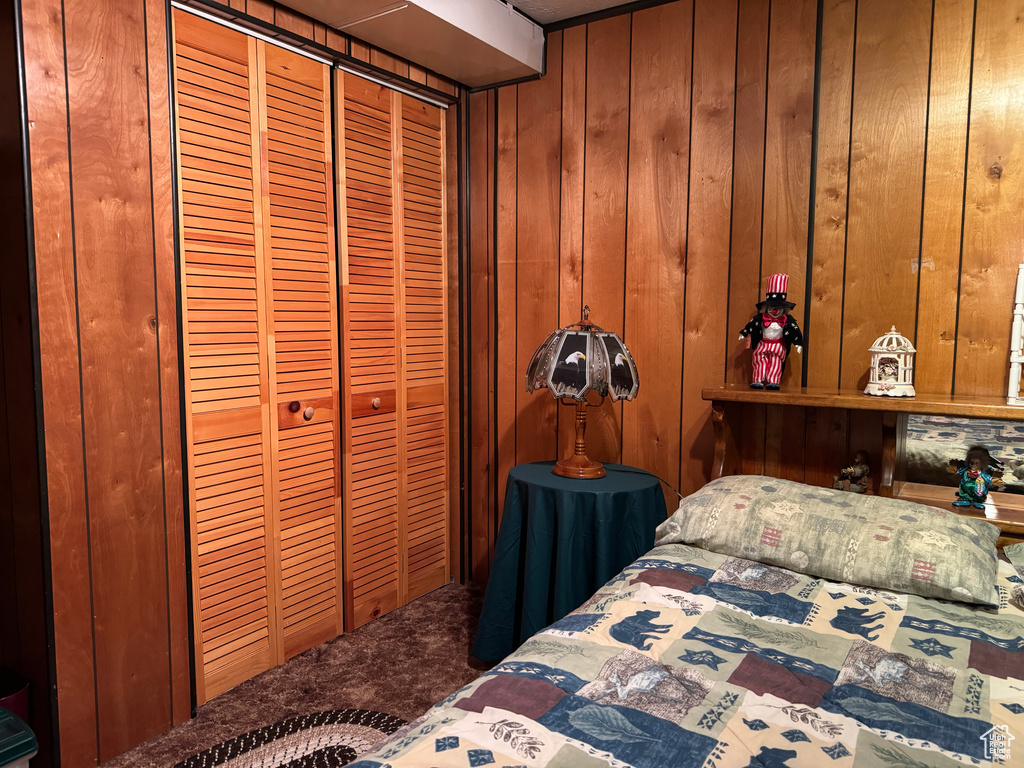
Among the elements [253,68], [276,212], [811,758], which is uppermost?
[253,68]

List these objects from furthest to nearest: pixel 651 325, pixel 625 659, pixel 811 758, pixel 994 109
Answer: pixel 651 325 → pixel 994 109 → pixel 625 659 → pixel 811 758

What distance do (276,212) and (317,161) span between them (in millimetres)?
265

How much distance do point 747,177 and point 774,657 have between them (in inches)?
65.2

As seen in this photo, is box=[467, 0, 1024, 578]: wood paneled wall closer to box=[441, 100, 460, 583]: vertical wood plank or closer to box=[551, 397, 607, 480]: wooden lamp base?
box=[441, 100, 460, 583]: vertical wood plank

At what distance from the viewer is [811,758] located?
906 mm

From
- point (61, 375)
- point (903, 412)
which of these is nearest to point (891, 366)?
point (903, 412)

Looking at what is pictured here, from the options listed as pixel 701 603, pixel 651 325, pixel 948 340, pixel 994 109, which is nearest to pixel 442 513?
pixel 651 325

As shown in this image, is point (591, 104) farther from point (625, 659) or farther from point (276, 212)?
point (625, 659)

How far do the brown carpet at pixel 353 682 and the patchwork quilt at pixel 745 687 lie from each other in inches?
41.2

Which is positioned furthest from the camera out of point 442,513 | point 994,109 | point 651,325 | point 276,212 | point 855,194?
point 442,513

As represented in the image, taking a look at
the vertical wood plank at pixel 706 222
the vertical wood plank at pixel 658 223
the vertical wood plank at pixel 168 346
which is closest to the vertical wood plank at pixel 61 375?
the vertical wood plank at pixel 168 346

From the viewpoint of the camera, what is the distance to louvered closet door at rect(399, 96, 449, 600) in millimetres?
2758

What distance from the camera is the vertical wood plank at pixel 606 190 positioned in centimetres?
255

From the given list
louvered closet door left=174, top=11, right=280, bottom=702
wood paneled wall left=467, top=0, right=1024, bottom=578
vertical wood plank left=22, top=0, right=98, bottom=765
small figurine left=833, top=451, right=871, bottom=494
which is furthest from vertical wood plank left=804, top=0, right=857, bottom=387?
vertical wood plank left=22, top=0, right=98, bottom=765
